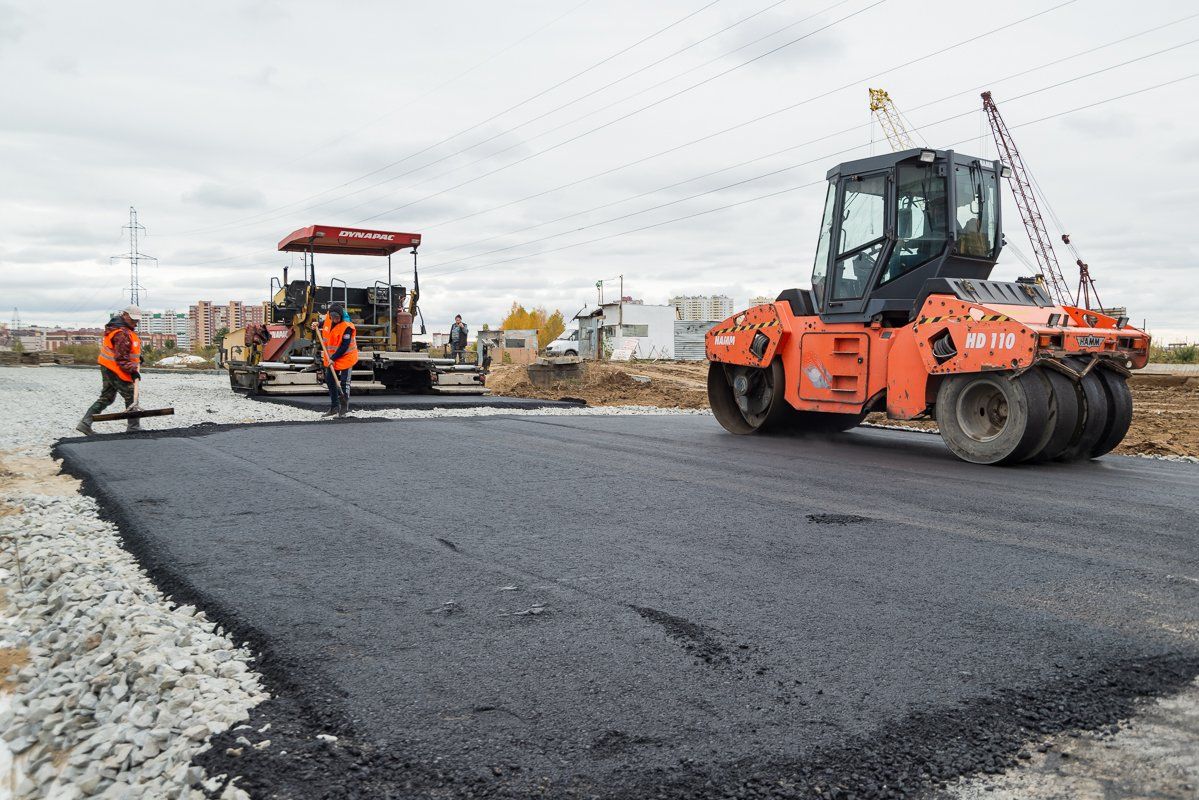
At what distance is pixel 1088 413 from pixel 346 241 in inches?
529

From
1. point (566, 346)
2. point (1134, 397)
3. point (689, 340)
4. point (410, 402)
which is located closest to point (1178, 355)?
point (1134, 397)

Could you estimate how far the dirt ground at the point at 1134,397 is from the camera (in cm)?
1002

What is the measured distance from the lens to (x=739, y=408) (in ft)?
35.8

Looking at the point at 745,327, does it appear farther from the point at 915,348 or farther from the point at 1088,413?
the point at 1088,413

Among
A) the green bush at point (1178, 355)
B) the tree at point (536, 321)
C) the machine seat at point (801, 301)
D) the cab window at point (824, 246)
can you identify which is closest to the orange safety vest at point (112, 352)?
the machine seat at point (801, 301)

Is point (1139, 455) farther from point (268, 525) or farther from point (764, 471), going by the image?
point (268, 525)

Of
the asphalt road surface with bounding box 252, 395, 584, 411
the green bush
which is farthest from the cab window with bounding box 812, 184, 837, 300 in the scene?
the green bush

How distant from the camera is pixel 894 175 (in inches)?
345

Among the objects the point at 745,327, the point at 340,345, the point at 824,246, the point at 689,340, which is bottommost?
the point at 340,345

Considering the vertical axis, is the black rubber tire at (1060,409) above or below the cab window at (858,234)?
below

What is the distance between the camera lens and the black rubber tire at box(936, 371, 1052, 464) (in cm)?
739

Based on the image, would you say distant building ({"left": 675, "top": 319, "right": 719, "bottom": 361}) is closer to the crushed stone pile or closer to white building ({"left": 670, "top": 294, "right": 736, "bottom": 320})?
the crushed stone pile

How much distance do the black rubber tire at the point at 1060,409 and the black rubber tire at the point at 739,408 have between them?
307 centimetres

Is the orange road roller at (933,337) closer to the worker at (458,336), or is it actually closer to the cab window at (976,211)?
the cab window at (976,211)
